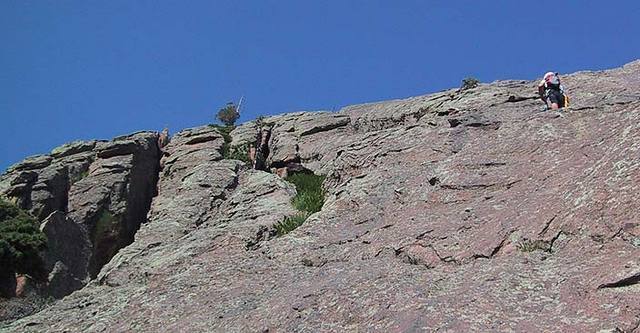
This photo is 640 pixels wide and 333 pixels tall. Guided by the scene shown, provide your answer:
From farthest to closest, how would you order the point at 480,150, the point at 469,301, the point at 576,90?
1. the point at 576,90
2. the point at 480,150
3. the point at 469,301

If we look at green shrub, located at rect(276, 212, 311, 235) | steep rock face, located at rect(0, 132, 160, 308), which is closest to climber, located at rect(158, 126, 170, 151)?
steep rock face, located at rect(0, 132, 160, 308)

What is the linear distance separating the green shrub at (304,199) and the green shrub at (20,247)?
13012 millimetres

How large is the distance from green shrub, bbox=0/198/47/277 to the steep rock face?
1.77ft

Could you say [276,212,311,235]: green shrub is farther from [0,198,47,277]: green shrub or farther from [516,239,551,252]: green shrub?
[0,198,47,277]: green shrub

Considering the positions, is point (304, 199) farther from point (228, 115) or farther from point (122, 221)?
point (228, 115)

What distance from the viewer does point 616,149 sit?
12.7 m

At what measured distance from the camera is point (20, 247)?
101 feet

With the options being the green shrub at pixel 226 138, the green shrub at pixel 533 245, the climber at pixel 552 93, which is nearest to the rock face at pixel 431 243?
the green shrub at pixel 533 245

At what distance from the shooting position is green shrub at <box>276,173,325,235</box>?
57.9 ft

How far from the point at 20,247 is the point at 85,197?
14.5 ft

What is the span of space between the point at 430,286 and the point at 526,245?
173cm

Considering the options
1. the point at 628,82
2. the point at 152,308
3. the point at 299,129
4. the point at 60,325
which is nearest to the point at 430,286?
the point at 152,308

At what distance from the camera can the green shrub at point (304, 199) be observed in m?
17.6

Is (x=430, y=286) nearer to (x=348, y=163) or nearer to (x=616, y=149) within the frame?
(x=616, y=149)
